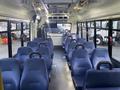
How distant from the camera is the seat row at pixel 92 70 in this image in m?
3.37

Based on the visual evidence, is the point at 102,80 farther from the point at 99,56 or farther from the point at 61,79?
the point at 61,79

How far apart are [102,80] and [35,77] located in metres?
1.76

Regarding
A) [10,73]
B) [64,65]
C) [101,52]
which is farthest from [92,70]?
[64,65]

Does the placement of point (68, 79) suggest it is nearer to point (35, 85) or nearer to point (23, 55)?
point (23, 55)

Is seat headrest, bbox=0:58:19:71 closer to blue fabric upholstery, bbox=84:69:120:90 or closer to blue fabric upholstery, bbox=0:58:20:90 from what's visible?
blue fabric upholstery, bbox=0:58:20:90

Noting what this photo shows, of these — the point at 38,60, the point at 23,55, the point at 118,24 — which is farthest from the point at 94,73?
the point at 23,55

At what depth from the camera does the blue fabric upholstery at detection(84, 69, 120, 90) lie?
3352mm

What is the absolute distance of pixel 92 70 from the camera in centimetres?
342

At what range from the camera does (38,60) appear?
4895mm

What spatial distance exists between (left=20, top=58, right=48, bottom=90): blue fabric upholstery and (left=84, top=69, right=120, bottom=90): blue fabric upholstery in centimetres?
162

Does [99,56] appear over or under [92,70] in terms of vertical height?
under

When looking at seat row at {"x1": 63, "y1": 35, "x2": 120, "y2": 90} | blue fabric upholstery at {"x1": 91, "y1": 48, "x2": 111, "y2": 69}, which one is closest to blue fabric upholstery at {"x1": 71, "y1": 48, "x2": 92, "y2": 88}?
seat row at {"x1": 63, "y1": 35, "x2": 120, "y2": 90}

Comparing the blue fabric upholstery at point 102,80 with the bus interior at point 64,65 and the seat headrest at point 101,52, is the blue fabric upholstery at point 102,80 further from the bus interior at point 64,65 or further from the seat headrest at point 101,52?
the seat headrest at point 101,52

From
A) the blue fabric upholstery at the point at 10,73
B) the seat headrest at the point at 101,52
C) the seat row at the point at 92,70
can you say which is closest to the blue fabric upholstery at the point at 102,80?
the seat row at the point at 92,70
